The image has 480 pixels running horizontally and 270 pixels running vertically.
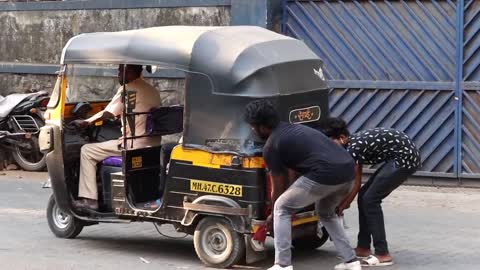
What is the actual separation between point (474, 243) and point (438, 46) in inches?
137

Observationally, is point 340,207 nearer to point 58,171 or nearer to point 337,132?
point 337,132

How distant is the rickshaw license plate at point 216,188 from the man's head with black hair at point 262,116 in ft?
1.91

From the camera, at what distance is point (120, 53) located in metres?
8.14

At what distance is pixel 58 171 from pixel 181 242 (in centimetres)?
139

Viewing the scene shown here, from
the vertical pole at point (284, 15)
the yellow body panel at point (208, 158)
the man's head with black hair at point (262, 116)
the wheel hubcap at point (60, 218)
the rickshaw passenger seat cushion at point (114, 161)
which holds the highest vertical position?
the vertical pole at point (284, 15)

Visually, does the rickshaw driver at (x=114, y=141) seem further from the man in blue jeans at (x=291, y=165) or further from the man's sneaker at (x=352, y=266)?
the man's sneaker at (x=352, y=266)

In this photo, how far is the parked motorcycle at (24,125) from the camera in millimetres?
13477

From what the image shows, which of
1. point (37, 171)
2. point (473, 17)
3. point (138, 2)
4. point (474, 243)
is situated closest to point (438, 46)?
point (473, 17)

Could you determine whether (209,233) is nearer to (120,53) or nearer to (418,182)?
(120,53)

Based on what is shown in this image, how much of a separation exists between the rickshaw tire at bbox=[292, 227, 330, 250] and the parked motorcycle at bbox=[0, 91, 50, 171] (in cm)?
605

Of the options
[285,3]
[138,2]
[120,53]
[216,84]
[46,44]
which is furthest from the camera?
[46,44]

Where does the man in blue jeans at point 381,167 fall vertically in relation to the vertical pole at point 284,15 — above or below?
below

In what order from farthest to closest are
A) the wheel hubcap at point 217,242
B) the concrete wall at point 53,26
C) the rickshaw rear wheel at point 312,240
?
the concrete wall at point 53,26, the rickshaw rear wheel at point 312,240, the wheel hubcap at point 217,242

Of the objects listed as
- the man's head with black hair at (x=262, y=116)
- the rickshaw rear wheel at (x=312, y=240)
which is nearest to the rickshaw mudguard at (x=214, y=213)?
the man's head with black hair at (x=262, y=116)
